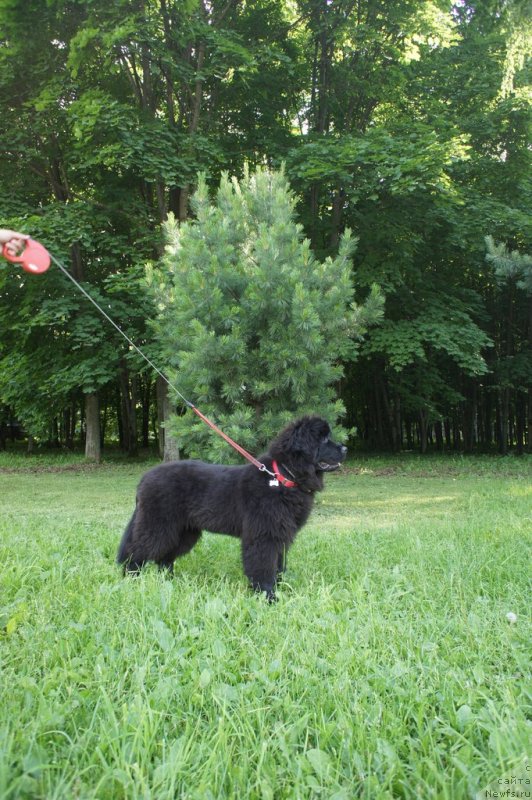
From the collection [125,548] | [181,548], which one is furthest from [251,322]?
[125,548]

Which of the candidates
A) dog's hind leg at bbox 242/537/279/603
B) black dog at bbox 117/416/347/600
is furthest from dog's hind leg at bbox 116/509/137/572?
dog's hind leg at bbox 242/537/279/603

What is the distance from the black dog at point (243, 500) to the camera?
4.40 meters

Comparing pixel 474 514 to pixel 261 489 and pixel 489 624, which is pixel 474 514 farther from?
pixel 489 624

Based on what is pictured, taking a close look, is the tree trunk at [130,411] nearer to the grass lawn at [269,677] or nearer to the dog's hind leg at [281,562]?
the grass lawn at [269,677]

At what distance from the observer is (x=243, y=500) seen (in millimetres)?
4504

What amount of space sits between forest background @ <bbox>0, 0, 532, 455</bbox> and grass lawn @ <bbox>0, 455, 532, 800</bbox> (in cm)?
1029

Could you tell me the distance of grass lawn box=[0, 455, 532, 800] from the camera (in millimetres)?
1855

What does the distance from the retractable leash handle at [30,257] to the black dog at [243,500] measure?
242 cm

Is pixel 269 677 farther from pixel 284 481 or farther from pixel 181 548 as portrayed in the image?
pixel 181 548

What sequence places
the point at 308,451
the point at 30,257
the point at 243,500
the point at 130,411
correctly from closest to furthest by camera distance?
the point at 30,257
the point at 243,500
the point at 308,451
the point at 130,411

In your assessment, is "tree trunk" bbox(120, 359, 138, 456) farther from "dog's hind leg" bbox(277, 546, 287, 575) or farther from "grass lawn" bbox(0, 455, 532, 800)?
"dog's hind leg" bbox(277, 546, 287, 575)

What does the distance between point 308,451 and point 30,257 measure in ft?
8.63

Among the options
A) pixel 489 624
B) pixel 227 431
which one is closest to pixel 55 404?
pixel 227 431

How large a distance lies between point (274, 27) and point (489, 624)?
58.4 ft
